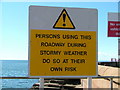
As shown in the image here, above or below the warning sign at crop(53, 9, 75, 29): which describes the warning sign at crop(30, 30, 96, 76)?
below

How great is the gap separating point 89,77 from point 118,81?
1752 millimetres

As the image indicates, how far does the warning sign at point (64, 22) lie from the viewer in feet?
14.2

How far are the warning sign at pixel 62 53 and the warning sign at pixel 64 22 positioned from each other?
0.29 ft

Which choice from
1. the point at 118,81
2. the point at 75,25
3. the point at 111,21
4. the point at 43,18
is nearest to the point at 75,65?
the point at 75,25

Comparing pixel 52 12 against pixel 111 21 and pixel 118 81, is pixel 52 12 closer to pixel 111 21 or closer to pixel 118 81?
pixel 118 81

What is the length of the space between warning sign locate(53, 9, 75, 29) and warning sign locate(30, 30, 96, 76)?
3.5 inches

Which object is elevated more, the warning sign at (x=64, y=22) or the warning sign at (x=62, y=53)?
the warning sign at (x=64, y=22)

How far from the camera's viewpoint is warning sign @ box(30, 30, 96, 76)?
14.1 feet

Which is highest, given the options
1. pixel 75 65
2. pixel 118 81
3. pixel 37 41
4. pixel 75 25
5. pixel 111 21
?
pixel 111 21

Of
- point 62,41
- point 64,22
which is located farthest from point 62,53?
point 64,22

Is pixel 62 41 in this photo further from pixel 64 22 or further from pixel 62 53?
pixel 64 22

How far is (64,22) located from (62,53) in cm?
54

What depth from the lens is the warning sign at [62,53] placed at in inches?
169

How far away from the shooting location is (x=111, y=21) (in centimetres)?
945
